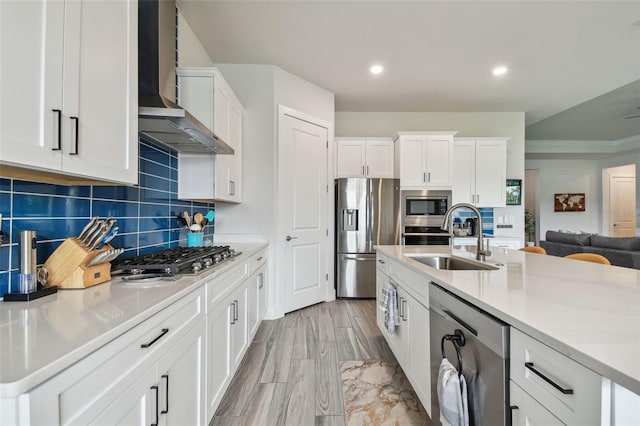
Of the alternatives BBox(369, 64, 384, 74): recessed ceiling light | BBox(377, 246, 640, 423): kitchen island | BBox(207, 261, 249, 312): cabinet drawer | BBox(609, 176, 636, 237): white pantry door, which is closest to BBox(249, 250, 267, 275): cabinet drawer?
BBox(207, 261, 249, 312): cabinet drawer

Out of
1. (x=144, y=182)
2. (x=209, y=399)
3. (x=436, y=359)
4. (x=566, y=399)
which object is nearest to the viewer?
(x=566, y=399)

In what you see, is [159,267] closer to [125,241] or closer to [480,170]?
[125,241]

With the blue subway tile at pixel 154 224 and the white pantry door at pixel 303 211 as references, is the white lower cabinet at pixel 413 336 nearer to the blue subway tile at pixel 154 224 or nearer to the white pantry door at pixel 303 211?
the white pantry door at pixel 303 211

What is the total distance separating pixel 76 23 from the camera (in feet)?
3.34

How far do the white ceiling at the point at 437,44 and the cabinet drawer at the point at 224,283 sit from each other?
6.95 feet

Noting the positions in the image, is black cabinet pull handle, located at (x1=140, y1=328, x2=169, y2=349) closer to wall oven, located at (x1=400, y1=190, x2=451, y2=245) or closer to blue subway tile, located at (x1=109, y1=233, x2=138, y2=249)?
blue subway tile, located at (x1=109, y1=233, x2=138, y2=249)

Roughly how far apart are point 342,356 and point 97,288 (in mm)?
1889

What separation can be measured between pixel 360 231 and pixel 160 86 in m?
3.00

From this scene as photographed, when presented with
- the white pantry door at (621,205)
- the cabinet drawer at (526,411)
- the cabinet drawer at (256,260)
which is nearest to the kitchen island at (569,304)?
the cabinet drawer at (526,411)

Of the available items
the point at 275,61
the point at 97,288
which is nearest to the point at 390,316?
the point at 97,288

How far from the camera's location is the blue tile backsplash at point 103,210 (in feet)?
3.55

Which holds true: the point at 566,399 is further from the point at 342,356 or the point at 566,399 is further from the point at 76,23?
the point at 342,356

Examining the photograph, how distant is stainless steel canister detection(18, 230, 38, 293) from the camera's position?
100 cm

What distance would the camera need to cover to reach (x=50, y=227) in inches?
49.1
